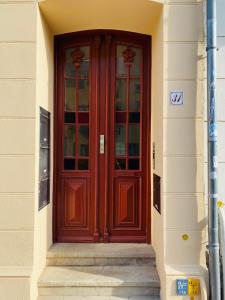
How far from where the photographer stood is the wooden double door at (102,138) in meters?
4.05

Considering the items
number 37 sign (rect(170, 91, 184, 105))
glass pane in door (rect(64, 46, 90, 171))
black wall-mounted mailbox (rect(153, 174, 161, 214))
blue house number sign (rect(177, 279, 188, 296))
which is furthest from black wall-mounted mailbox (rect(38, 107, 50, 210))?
blue house number sign (rect(177, 279, 188, 296))

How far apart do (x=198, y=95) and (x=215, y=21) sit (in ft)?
2.37

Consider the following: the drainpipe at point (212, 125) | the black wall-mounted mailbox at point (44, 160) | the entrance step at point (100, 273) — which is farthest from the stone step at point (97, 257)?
the drainpipe at point (212, 125)

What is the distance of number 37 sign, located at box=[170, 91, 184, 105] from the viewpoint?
3.29 metres

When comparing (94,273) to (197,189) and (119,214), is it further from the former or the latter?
(197,189)

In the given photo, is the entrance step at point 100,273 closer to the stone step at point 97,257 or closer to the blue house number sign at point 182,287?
the stone step at point 97,257

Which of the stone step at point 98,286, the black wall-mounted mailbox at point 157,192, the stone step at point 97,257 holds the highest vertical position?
the black wall-mounted mailbox at point 157,192

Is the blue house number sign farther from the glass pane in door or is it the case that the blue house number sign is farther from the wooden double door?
the glass pane in door

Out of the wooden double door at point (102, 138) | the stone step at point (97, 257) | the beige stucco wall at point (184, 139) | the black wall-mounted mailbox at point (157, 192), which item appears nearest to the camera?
the beige stucco wall at point (184, 139)

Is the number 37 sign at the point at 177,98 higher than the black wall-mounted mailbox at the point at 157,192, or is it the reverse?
the number 37 sign at the point at 177,98

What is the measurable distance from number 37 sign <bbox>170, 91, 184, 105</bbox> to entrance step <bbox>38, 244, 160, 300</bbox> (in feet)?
5.73

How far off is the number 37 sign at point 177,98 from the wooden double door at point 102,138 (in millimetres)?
762

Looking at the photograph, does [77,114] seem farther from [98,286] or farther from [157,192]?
[98,286]

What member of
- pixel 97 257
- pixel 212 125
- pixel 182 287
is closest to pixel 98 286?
pixel 97 257
